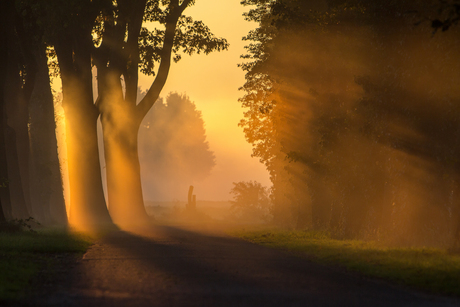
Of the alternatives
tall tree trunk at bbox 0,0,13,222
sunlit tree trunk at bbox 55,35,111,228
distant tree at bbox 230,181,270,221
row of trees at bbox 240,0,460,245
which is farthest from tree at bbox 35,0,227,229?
distant tree at bbox 230,181,270,221

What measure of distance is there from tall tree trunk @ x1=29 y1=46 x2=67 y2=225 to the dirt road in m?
23.2

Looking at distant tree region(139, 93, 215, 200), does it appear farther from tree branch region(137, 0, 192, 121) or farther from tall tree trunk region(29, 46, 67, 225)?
tree branch region(137, 0, 192, 121)

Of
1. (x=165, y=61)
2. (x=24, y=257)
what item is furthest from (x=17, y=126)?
(x=24, y=257)

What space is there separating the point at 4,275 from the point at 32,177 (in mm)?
25342

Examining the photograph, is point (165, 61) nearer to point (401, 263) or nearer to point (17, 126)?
point (17, 126)

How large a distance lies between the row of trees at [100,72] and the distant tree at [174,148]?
5851 centimetres

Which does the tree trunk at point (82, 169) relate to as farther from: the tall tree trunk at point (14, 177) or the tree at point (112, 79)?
the tall tree trunk at point (14, 177)

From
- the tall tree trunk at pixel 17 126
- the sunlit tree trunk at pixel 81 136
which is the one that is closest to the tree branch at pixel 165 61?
the sunlit tree trunk at pixel 81 136

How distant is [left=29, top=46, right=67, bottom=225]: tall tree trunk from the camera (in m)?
33.0

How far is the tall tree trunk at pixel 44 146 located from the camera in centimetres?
3297

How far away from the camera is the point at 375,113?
16125 millimetres

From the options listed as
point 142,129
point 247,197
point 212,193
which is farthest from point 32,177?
point 212,193

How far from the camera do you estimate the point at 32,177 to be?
32.0 m

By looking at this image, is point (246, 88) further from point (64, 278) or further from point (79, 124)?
point (64, 278)
